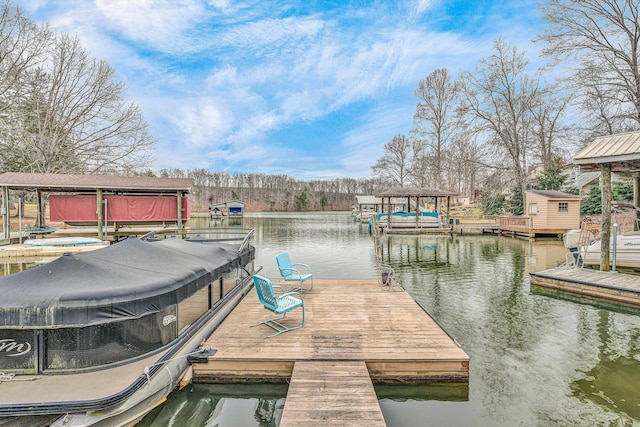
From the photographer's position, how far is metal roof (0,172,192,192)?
13914mm

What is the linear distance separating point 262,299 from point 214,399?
150 cm

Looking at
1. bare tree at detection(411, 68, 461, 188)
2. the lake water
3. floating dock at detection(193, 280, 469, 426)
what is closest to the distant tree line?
bare tree at detection(411, 68, 461, 188)

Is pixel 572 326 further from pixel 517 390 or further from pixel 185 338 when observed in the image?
pixel 185 338

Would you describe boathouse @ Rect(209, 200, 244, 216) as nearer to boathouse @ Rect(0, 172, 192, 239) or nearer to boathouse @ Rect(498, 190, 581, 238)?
boathouse @ Rect(0, 172, 192, 239)

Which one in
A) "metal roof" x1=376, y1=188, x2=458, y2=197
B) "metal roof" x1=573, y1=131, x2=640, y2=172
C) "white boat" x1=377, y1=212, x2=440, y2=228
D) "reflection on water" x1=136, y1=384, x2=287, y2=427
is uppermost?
"metal roof" x1=573, y1=131, x2=640, y2=172

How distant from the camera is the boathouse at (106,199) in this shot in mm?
14656

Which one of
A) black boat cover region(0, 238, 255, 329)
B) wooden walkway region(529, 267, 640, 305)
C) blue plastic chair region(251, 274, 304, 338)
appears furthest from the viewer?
wooden walkway region(529, 267, 640, 305)

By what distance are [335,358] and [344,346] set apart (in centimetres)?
39

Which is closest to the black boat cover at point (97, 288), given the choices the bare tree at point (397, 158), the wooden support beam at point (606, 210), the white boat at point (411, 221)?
the wooden support beam at point (606, 210)

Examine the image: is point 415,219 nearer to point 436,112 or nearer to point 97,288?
point 436,112

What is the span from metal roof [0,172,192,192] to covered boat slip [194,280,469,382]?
1254 centimetres

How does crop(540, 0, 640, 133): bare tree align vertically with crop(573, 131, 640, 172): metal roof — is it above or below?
above

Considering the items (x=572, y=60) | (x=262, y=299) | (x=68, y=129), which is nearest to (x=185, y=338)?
(x=262, y=299)

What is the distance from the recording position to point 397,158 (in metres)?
43.5
